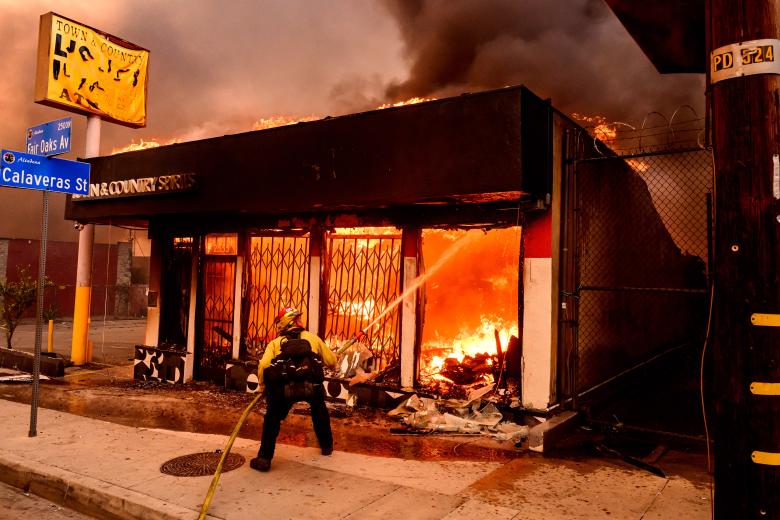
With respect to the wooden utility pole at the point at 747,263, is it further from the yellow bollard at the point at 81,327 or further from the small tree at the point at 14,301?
the small tree at the point at 14,301

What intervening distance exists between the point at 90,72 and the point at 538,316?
12803 mm

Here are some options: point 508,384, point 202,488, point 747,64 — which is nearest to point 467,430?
point 508,384

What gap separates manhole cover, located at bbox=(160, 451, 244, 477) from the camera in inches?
221

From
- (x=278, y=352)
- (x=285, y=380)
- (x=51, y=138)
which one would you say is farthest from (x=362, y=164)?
(x=51, y=138)

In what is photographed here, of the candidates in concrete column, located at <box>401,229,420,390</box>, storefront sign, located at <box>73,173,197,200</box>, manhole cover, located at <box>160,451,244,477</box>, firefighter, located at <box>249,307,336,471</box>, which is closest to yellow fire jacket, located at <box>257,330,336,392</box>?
firefighter, located at <box>249,307,336,471</box>

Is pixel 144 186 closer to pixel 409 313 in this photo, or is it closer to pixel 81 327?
pixel 81 327

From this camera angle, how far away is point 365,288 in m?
9.30

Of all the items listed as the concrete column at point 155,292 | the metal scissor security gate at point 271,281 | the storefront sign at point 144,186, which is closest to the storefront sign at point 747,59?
the metal scissor security gate at point 271,281

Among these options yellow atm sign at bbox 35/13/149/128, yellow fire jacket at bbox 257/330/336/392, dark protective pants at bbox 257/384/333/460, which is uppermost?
yellow atm sign at bbox 35/13/149/128

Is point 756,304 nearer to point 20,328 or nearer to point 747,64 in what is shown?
point 747,64

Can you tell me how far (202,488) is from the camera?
514cm

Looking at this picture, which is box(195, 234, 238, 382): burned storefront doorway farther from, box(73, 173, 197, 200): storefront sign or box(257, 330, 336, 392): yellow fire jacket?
box(257, 330, 336, 392): yellow fire jacket

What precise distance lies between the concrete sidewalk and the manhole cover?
0.13m

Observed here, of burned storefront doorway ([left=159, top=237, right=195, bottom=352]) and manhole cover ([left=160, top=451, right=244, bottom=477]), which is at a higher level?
burned storefront doorway ([left=159, top=237, right=195, bottom=352])
